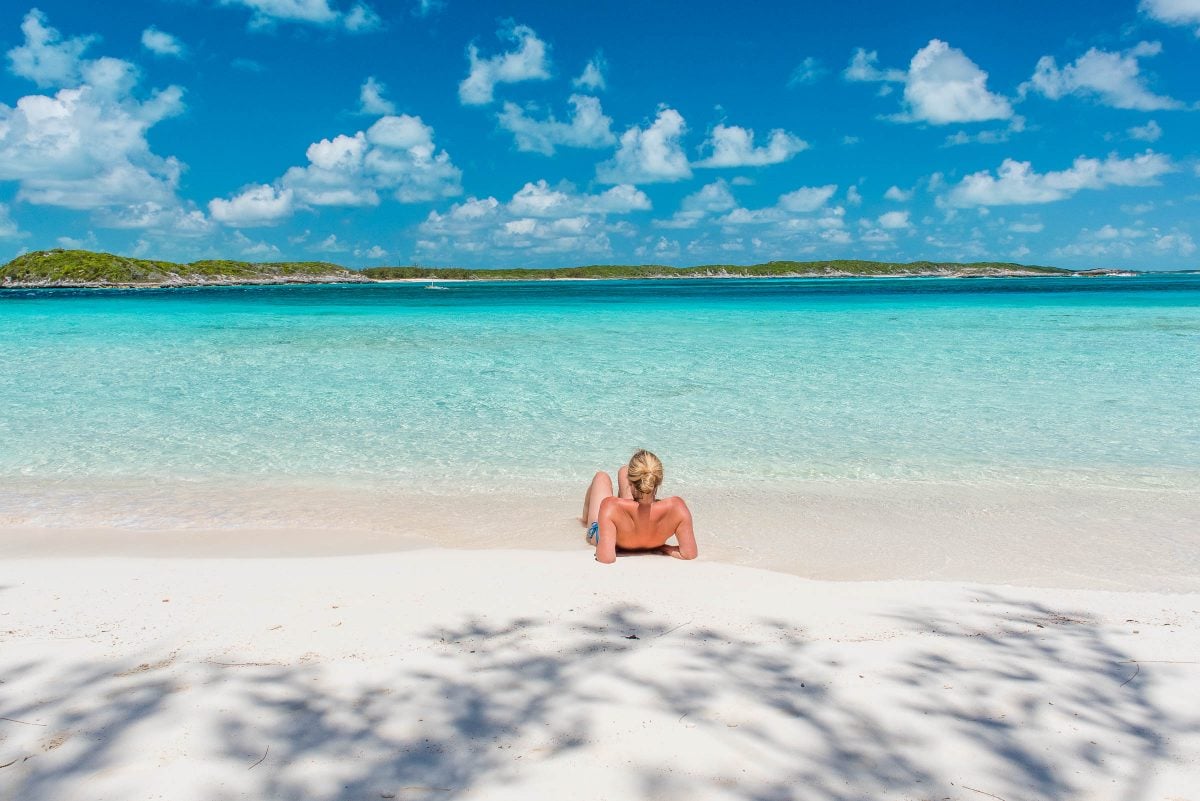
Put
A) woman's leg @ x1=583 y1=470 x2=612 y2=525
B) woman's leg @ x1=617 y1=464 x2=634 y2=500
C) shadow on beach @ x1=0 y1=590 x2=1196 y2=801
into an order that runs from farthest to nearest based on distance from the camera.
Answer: woman's leg @ x1=583 y1=470 x2=612 y2=525
woman's leg @ x1=617 y1=464 x2=634 y2=500
shadow on beach @ x1=0 y1=590 x2=1196 y2=801

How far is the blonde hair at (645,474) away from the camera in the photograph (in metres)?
5.50

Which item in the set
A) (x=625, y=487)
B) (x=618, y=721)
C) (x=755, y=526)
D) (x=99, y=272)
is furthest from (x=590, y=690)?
(x=99, y=272)

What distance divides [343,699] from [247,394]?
11.5 meters

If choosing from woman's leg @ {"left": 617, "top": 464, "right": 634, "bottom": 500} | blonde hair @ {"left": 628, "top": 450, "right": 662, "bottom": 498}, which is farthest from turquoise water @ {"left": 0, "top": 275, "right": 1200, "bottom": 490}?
blonde hair @ {"left": 628, "top": 450, "right": 662, "bottom": 498}

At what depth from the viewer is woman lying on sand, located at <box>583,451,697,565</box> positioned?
551cm

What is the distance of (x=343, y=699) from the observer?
3105mm

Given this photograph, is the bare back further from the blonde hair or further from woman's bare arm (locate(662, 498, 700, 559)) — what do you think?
the blonde hair

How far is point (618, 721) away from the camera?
2.94 m

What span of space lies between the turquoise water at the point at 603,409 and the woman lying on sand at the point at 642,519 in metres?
2.17

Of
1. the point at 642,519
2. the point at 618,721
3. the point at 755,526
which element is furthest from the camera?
the point at 755,526

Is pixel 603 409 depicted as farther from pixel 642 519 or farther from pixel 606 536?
pixel 606 536

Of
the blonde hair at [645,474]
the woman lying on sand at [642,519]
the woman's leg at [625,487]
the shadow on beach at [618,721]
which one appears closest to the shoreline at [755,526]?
the woman lying on sand at [642,519]

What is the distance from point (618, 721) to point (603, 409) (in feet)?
28.8

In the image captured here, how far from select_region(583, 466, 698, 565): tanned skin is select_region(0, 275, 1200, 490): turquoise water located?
7.09 feet
